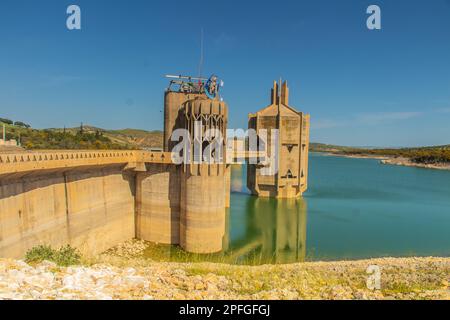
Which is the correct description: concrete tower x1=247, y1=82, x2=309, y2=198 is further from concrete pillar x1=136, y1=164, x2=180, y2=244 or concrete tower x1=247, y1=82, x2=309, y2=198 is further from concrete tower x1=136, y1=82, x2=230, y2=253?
concrete pillar x1=136, y1=164, x2=180, y2=244

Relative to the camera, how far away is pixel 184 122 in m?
24.5

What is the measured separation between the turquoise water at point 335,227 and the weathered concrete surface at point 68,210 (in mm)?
9373

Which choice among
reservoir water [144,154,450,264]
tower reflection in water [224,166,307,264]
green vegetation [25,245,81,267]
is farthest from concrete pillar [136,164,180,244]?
green vegetation [25,245,81,267]

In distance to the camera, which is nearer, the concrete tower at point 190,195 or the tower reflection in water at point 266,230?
the concrete tower at point 190,195

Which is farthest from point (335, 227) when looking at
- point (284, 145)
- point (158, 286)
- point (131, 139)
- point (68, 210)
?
point (131, 139)

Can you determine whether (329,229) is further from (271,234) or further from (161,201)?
(161,201)

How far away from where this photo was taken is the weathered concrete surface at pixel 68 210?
15422 mm

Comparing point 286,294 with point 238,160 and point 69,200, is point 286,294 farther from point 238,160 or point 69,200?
point 238,160

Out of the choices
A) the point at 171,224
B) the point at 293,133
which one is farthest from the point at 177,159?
the point at 293,133

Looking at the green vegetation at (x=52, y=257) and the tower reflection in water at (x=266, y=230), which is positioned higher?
the green vegetation at (x=52, y=257)

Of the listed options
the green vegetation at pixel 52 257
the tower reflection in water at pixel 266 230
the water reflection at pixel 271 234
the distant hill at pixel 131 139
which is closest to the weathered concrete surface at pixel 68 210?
the green vegetation at pixel 52 257

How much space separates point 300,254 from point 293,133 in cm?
2089

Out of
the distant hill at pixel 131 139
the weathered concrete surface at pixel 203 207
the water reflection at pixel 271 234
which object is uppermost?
the distant hill at pixel 131 139

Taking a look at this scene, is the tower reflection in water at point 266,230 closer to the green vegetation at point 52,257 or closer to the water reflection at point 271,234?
the water reflection at point 271,234
